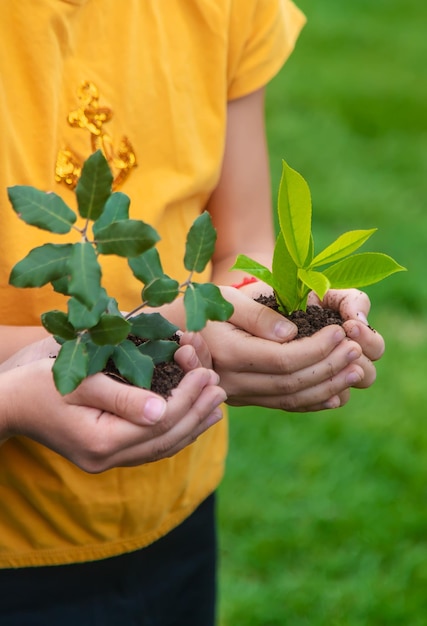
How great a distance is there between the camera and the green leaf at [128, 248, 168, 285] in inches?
39.9

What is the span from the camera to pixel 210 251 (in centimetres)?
103

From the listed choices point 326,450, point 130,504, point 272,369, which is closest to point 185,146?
point 272,369

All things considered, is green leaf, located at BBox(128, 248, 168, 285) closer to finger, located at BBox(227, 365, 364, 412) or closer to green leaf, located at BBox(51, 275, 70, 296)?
green leaf, located at BBox(51, 275, 70, 296)

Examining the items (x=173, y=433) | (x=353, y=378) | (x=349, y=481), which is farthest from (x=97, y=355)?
(x=349, y=481)

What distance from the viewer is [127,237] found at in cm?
94

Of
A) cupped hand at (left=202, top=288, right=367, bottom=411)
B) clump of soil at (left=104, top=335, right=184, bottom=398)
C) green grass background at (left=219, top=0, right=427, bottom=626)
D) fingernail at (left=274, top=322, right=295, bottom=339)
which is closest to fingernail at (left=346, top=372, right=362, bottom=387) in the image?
cupped hand at (left=202, top=288, right=367, bottom=411)

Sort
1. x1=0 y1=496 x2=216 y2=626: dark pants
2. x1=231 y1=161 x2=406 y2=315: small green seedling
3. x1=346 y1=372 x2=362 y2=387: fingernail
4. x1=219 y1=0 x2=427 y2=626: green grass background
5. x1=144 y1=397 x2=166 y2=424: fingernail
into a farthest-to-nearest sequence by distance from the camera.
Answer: x1=219 y1=0 x2=427 y2=626: green grass background, x1=0 y1=496 x2=216 y2=626: dark pants, x1=346 y1=372 x2=362 y2=387: fingernail, x1=231 y1=161 x2=406 y2=315: small green seedling, x1=144 y1=397 x2=166 y2=424: fingernail

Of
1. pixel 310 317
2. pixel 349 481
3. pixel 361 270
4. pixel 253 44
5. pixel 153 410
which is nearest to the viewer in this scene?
pixel 153 410

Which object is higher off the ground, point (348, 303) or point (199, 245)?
point (199, 245)

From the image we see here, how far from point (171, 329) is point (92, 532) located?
0.39m

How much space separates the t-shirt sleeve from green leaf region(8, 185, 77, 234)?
21.7 inches

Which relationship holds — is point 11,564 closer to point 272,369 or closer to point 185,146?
point 272,369

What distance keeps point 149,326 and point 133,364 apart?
0.17 feet

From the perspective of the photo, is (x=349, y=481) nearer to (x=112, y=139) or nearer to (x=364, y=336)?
(x=364, y=336)
